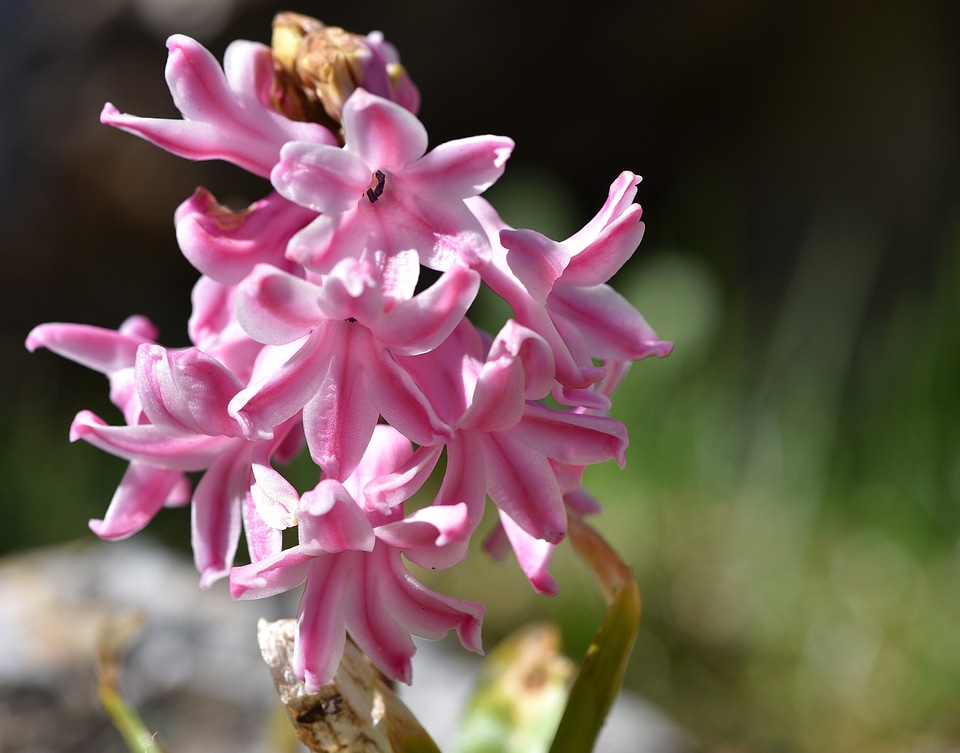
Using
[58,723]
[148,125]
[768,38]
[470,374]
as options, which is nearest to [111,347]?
[148,125]

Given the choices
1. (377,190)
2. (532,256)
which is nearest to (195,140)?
(377,190)

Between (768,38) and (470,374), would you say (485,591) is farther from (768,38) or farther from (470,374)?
(768,38)

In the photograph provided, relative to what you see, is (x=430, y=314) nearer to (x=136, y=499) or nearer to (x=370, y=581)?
(x=370, y=581)

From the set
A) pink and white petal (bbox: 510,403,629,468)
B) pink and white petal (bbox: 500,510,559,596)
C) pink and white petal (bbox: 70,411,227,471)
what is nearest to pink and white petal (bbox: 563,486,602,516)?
pink and white petal (bbox: 500,510,559,596)

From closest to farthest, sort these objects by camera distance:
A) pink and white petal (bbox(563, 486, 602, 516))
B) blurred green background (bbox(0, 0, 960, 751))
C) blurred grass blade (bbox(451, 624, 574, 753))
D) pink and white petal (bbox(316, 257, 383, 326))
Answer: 1. pink and white petal (bbox(316, 257, 383, 326))
2. pink and white petal (bbox(563, 486, 602, 516))
3. blurred grass blade (bbox(451, 624, 574, 753))
4. blurred green background (bbox(0, 0, 960, 751))

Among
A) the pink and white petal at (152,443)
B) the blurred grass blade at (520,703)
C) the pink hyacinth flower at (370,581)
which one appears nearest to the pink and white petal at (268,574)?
the pink hyacinth flower at (370,581)

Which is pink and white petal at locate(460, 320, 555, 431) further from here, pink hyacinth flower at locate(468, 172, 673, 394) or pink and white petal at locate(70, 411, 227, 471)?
pink and white petal at locate(70, 411, 227, 471)
